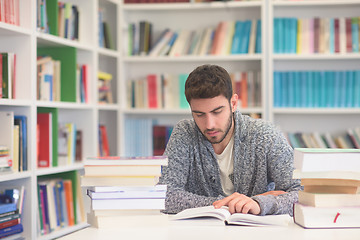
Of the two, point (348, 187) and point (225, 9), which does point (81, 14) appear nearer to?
point (225, 9)

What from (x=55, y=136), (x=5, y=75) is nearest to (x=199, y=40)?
(x=55, y=136)

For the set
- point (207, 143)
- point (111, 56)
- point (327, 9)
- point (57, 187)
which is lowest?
point (57, 187)

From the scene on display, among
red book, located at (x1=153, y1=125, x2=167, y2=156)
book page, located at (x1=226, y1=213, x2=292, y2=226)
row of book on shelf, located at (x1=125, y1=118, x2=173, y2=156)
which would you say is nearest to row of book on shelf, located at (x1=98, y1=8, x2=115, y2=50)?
row of book on shelf, located at (x1=125, y1=118, x2=173, y2=156)

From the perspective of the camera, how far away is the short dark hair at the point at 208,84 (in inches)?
77.9

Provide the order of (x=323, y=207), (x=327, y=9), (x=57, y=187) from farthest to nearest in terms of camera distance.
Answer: (x=327, y=9), (x=57, y=187), (x=323, y=207)

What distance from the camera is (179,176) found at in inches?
84.1

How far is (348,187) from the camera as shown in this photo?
148 cm

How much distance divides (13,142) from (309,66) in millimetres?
2274

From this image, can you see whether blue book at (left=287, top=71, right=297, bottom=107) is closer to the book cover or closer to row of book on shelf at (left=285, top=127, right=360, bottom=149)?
row of book on shelf at (left=285, top=127, right=360, bottom=149)

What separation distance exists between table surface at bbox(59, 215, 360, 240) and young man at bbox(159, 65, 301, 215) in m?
0.41

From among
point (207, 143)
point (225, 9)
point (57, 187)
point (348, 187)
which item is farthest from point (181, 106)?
point (348, 187)

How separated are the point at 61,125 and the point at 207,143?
4.97 ft

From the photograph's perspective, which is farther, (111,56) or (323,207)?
(111,56)

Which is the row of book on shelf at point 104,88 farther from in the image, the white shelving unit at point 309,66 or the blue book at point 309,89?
the blue book at point 309,89
